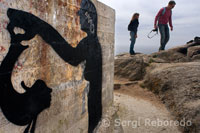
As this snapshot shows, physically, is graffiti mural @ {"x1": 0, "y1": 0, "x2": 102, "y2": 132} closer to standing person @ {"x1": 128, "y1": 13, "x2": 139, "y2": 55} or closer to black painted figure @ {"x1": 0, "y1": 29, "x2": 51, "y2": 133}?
black painted figure @ {"x1": 0, "y1": 29, "x2": 51, "y2": 133}

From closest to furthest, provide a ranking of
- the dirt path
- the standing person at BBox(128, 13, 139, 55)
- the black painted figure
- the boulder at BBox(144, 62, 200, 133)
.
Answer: the black painted figure → the boulder at BBox(144, 62, 200, 133) → the dirt path → the standing person at BBox(128, 13, 139, 55)

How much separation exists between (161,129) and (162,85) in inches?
88.3

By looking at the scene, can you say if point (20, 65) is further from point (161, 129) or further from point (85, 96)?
point (161, 129)

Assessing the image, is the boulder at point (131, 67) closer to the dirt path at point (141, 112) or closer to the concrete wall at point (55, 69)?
the dirt path at point (141, 112)

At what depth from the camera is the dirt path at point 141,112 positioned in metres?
4.70

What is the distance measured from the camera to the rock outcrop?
15.6 ft

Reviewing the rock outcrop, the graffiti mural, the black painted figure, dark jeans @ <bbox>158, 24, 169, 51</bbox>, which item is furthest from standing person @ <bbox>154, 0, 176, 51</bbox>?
the black painted figure

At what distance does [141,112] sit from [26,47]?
4.61 meters

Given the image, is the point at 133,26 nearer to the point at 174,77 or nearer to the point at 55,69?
the point at 174,77

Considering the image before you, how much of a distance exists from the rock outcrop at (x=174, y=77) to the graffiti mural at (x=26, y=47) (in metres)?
3.15

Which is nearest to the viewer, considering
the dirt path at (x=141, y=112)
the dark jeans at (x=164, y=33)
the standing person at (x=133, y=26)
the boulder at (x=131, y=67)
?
the dirt path at (x=141, y=112)

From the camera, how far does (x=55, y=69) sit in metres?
2.56

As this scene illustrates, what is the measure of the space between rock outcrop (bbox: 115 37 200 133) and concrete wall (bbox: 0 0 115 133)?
3037mm

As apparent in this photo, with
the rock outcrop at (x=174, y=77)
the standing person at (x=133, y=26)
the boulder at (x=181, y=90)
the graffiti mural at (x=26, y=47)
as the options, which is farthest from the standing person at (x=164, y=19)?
the graffiti mural at (x=26, y=47)
